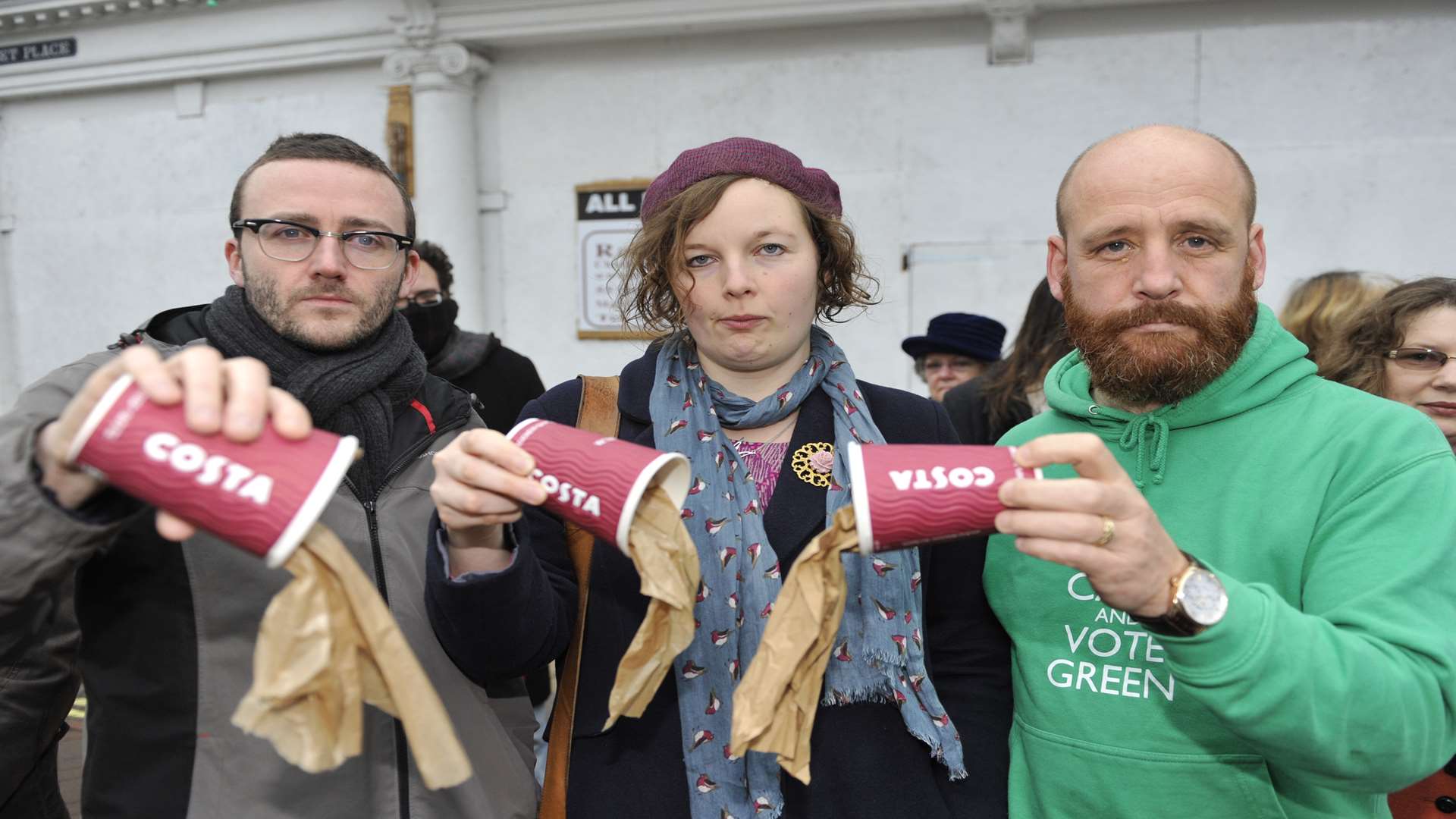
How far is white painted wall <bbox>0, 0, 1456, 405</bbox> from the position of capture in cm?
649

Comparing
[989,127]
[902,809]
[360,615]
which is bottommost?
[902,809]

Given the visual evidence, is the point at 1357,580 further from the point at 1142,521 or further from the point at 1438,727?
the point at 1142,521

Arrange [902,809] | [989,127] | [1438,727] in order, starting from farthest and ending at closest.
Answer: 1. [989,127]
2. [902,809]
3. [1438,727]

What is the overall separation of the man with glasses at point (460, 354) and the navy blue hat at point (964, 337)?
2.07 metres

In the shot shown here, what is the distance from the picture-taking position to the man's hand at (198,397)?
115 cm

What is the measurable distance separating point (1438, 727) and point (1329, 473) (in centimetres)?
38

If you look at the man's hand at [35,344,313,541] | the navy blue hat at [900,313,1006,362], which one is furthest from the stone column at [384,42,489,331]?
the man's hand at [35,344,313,541]

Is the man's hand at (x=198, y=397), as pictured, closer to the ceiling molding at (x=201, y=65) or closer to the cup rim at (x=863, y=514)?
the cup rim at (x=863, y=514)

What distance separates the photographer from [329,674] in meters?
1.23

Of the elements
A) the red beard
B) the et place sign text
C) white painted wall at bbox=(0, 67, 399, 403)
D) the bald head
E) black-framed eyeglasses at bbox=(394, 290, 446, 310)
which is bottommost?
the red beard

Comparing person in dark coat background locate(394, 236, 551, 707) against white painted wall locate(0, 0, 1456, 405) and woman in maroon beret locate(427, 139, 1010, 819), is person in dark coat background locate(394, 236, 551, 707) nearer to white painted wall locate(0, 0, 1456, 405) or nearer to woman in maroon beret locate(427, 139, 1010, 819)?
white painted wall locate(0, 0, 1456, 405)

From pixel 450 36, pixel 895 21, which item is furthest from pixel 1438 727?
pixel 450 36

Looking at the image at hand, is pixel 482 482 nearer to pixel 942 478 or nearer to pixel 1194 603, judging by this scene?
pixel 942 478

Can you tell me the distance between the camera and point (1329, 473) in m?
1.43
